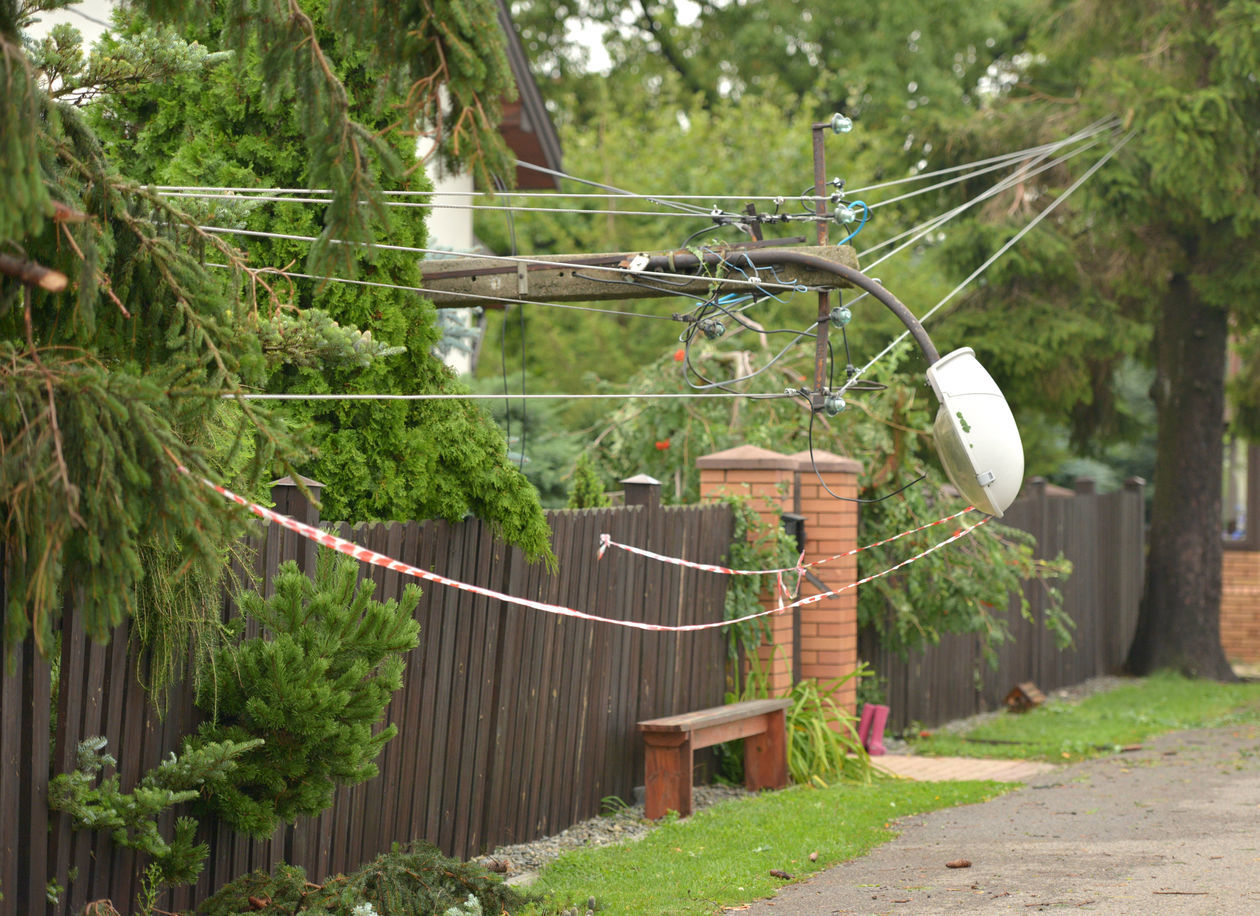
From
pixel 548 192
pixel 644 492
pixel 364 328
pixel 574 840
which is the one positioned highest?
pixel 548 192

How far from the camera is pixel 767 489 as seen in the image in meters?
9.08

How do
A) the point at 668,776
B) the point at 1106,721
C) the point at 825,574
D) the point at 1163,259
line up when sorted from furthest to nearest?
the point at 1163,259 → the point at 1106,721 → the point at 825,574 → the point at 668,776

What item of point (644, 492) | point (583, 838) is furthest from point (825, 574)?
point (583, 838)

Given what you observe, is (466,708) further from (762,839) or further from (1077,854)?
(1077,854)

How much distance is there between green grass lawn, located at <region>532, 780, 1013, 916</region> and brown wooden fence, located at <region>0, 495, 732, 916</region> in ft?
1.76

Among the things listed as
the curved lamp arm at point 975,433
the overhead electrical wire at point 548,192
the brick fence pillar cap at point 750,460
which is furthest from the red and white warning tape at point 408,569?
the curved lamp arm at point 975,433

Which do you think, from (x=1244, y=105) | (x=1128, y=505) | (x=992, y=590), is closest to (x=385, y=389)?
(x=992, y=590)

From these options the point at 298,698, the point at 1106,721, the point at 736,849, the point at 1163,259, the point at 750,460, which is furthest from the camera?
the point at 1163,259

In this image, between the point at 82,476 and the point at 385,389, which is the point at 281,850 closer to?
the point at 385,389

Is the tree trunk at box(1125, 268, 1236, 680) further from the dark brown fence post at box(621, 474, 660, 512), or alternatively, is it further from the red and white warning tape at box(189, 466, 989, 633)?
the dark brown fence post at box(621, 474, 660, 512)

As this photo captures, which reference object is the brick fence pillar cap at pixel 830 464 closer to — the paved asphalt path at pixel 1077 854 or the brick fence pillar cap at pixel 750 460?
the brick fence pillar cap at pixel 750 460

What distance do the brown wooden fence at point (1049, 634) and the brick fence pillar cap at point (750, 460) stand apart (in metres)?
2.18

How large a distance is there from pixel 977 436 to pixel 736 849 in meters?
2.31

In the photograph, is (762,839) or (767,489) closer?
(762,839)
